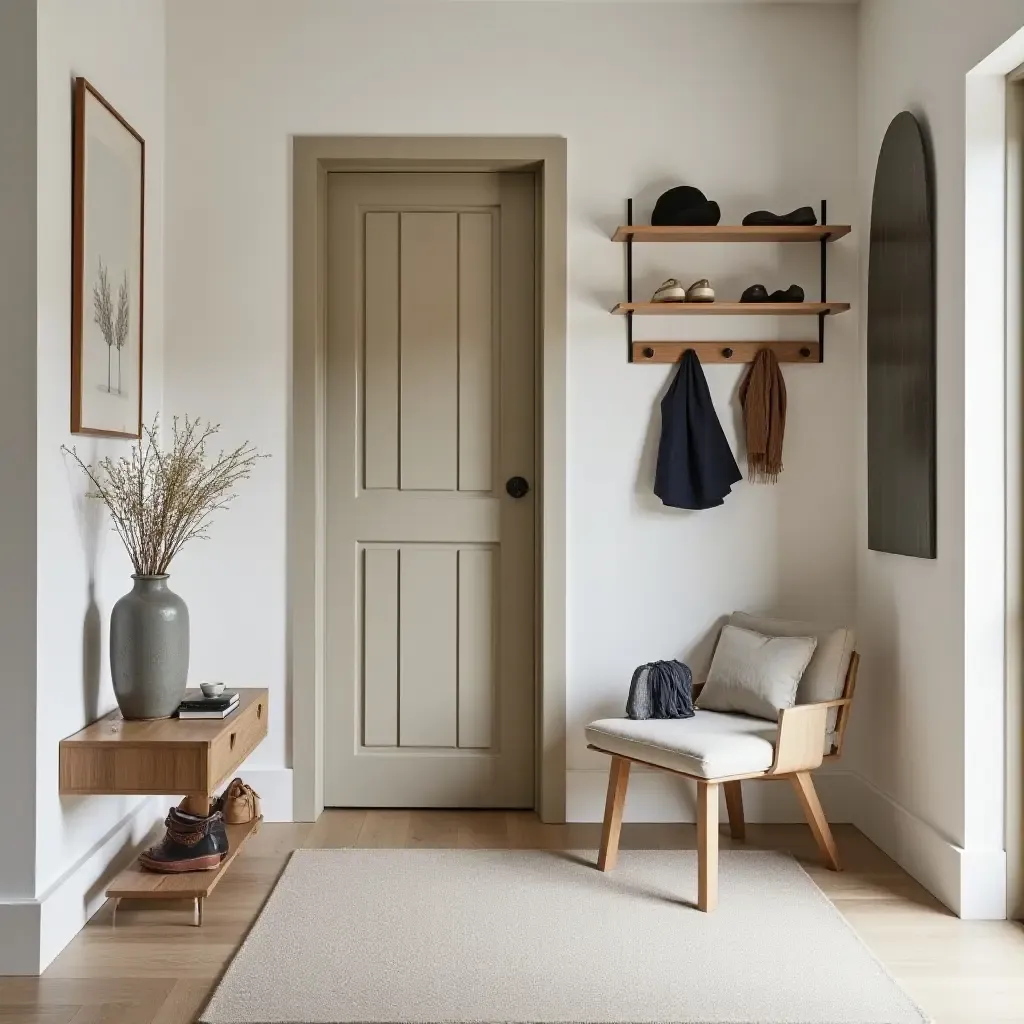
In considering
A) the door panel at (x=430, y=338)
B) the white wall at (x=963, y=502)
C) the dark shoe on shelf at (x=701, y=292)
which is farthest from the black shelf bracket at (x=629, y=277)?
the white wall at (x=963, y=502)

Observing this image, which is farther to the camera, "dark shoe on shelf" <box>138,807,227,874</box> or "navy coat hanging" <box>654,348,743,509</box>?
"navy coat hanging" <box>654,348,743,509</box>

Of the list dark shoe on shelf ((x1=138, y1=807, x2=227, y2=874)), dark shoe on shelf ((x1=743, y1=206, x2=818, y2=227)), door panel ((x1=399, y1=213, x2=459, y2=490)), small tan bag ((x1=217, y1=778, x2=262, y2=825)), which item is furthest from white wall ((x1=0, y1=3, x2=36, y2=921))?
dark shoe on shelf ((x1=743, y1=206, x2=818, y2=227))

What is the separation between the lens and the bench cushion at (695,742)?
287 cm

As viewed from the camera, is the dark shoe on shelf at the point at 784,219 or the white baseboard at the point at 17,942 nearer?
the white baseboard at the point at 17,942

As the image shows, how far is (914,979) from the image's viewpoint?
8.08 ft

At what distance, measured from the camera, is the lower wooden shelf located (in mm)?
2729

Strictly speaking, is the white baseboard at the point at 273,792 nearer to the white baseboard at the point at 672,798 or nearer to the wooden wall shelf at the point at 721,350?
the white baseboard at the point at 672,798

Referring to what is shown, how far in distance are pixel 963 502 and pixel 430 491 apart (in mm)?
1703

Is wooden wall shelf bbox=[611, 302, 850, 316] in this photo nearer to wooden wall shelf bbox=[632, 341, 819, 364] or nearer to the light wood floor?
wooden wall shelf bbox=[632, 341, 819, 364]

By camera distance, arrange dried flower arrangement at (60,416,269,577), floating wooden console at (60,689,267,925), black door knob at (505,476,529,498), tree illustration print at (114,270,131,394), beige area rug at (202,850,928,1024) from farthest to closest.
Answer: black door knob at (505,476,529,498) → tree illustration print at (114,270,131,394) → dried flower arrangement at (60,416,269,577) → floating wooden console at (60,689,267,925) → beige area rug at (202,850,928,1024)

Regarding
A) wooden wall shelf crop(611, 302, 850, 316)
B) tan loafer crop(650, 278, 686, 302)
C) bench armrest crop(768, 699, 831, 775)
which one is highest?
tan loafer crop(650, 278, 686, 302)

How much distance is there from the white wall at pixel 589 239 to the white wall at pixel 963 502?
56cm

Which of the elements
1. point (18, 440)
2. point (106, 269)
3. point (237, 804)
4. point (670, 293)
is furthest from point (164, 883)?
point (670, 293)

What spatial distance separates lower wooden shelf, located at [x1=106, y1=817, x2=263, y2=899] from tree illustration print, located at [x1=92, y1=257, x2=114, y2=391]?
1297 mm
